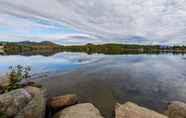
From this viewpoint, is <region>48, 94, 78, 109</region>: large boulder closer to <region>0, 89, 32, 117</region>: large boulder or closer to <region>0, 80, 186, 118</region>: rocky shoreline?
<region>0, 80, 186, 118</region>: rocky shoreline

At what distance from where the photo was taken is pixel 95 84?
778 inches

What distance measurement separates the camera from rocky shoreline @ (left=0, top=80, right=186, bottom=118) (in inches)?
297

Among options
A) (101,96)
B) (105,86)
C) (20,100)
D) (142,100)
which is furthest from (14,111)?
(105,86)

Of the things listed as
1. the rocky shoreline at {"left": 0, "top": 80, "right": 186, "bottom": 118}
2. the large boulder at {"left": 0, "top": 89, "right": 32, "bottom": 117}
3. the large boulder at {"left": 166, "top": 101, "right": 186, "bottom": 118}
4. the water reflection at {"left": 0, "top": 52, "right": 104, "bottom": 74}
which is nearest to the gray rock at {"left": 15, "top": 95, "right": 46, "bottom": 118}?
the rocky shoreline at {"left": 0, "top": 80, "right": 186, "bottom": 118}

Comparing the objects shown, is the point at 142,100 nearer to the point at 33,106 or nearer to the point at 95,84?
the point at 95,84

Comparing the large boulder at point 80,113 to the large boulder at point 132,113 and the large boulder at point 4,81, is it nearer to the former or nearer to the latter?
the large boulder at point 132,113

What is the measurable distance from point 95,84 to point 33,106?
1191 cm

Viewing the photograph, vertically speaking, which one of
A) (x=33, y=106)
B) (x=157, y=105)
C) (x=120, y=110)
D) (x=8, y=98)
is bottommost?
(x=157, y=105)

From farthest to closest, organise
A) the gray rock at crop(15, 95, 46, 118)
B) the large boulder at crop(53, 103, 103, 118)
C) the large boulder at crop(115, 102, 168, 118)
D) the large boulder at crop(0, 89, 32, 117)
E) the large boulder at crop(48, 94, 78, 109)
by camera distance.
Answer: the large boulder at crop(48, 94, 78, 109) < the large boulder at crop(53, 103, 103, 118) < the large boulder at crop(115, 102, 168, 118) < the gray rock at crop(15, 95, 46, 118) < the large boulder at crop(0, 89, 32, 117)

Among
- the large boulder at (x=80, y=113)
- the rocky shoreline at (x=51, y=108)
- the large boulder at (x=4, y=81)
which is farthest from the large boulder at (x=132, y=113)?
the large boulder at (x=4, y=81)

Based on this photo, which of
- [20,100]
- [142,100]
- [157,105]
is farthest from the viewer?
[142,100]

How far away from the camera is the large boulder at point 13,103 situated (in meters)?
7.35

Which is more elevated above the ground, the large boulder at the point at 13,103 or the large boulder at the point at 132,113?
the large boulder at the point at 13,103

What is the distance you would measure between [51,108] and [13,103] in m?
3.72
